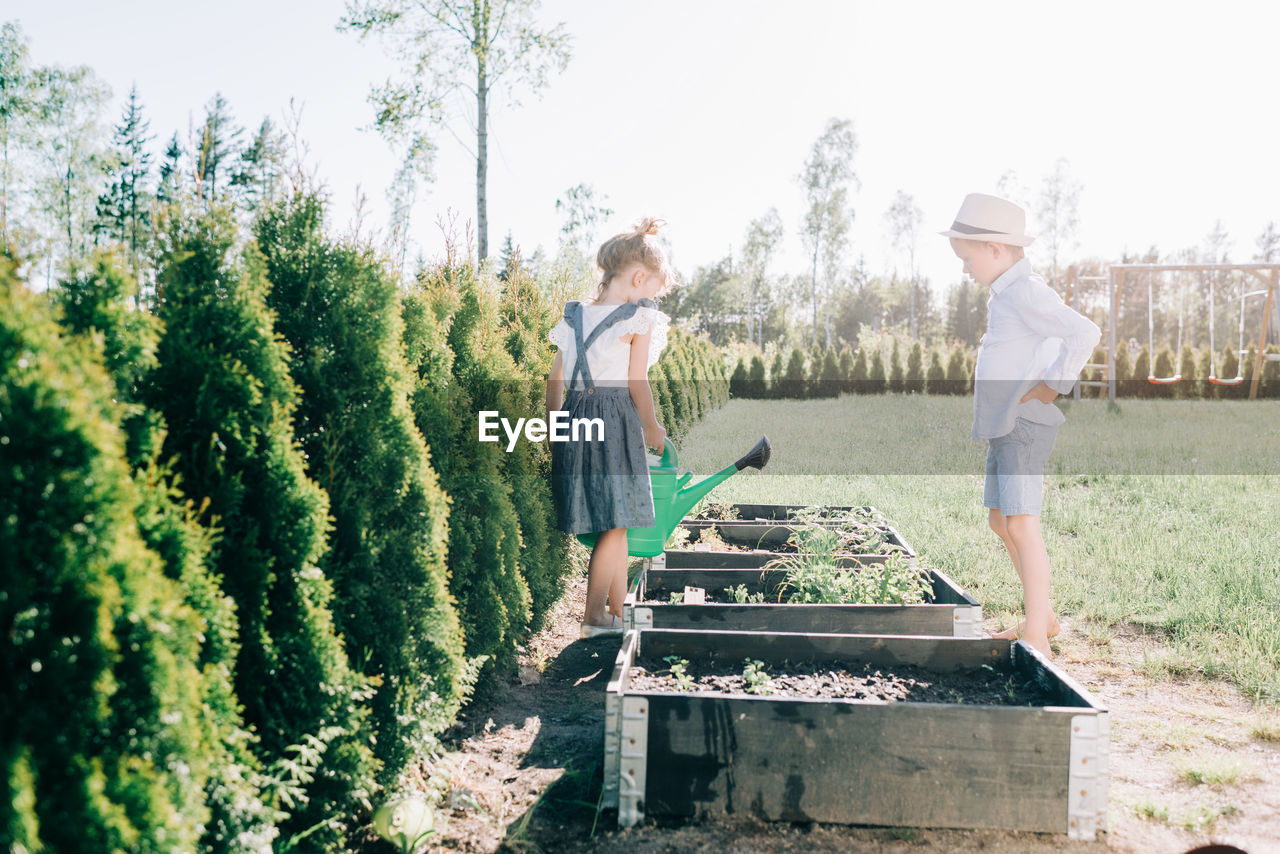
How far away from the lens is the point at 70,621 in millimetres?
1291

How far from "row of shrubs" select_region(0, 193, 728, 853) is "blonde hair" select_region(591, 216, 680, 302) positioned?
0.96 meters

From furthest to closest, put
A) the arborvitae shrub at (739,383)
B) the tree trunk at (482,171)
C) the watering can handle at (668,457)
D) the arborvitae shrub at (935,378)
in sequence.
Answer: the arborvitae shrub at (739,383)
the arborvitae shrub at (935,378)
the tree trunk at (482,171)
the watering can handle at (668,457)

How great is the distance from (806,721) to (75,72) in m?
32.5

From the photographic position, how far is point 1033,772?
220 centimetres

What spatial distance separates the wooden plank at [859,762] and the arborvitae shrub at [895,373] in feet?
84.8

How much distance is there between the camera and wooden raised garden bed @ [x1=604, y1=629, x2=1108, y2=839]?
7.22ft

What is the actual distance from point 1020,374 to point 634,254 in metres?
1.76

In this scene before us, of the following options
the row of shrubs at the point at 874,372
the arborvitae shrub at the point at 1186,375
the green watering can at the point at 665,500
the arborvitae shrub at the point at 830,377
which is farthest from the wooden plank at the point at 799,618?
the arborvitae shrub at the point at 830,377

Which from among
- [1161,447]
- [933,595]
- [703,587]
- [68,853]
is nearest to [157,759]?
[68,853]

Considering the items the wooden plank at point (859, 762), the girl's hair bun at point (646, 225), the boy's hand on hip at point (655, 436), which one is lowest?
the wooden plank at point (859, 762)

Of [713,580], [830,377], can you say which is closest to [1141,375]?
[830,377]

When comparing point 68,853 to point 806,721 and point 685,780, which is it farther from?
point 806,721

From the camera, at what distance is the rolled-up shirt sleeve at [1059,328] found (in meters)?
3.38

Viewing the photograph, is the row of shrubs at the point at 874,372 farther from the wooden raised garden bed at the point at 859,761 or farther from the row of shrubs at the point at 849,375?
the wooden raised garden bed at the point at 859,761
